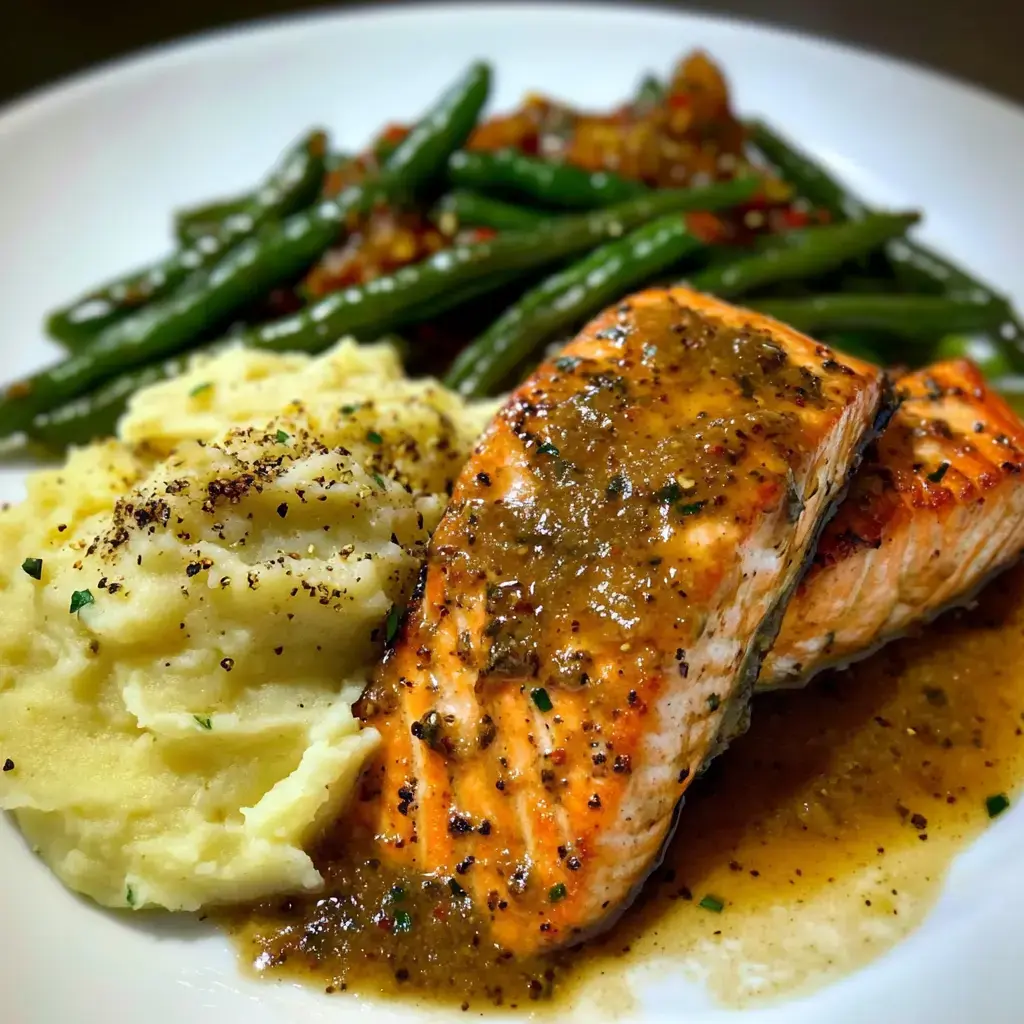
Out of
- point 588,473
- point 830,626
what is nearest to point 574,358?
point 588,473

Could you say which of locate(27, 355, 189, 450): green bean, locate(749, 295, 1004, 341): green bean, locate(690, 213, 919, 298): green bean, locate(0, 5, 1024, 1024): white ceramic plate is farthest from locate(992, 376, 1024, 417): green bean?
locate(27, 355, 189, 450): green bean

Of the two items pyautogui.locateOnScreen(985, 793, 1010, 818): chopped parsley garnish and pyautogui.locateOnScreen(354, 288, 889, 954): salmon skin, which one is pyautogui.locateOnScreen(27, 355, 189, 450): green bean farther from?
pyautogui.locateOnScreen(985, 793, 1010, 818): chopped parsley garnish

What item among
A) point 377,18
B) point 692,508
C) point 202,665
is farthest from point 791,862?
point 377,18

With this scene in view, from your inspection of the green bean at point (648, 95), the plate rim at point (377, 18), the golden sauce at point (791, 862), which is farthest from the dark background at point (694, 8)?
the golden sauce at point (791, 862)

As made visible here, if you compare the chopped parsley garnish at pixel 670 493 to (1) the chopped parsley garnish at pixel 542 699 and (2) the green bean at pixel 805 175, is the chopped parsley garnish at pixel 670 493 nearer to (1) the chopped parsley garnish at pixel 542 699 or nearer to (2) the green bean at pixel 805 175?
(1) the chopped parsley garnish at pixel 542 699

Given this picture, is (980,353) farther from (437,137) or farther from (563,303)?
(437,137)
